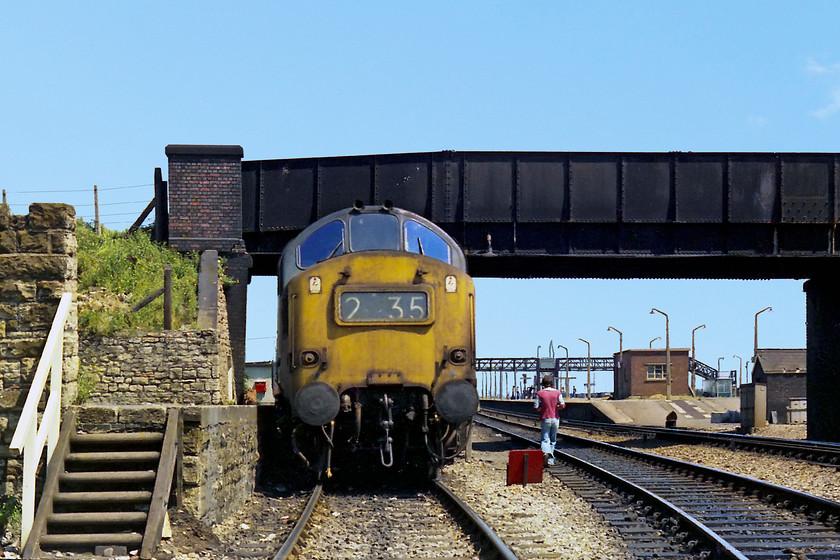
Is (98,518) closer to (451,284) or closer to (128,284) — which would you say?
(451,284)

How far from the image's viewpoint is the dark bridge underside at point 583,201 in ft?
74.9

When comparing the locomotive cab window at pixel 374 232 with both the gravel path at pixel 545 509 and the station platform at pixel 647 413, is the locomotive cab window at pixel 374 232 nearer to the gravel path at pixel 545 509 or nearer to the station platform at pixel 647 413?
the gravel path at pixel 545 509

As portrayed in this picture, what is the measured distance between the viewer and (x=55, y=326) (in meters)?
9.41

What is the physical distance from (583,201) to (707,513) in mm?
13001

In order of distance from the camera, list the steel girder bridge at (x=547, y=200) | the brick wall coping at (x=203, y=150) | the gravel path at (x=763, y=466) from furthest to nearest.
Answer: the steel girder bridge at (x=547, y=200) → the brick wall coping at (x=203, y=150) → the gravel path at (x=763, y=466)

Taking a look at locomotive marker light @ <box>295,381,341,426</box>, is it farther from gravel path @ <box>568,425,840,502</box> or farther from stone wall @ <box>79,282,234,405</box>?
stone wall @ <box>79,282,234,405</box>

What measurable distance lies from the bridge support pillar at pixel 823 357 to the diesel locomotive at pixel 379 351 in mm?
15904

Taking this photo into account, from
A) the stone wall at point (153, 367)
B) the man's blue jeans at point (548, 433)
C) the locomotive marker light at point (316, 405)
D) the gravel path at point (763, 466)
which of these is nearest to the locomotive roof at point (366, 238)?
the locomotive marker light at point (316, 405)

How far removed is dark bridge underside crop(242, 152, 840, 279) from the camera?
22.8 m

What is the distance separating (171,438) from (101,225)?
64.8 feet

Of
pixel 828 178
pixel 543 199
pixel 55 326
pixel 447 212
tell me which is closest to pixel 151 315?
pixel 447 212

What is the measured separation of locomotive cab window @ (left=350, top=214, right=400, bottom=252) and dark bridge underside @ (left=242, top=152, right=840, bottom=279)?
9.35m

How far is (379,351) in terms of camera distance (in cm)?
1204

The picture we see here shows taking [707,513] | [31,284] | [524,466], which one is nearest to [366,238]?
[524,466]
